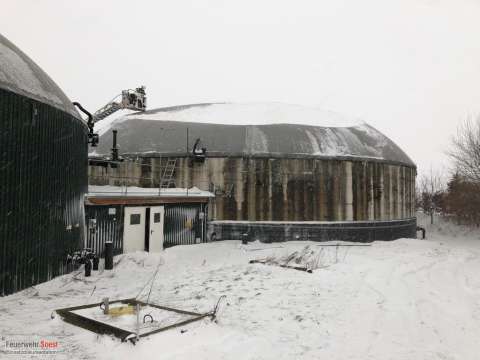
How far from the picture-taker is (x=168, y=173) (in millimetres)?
23812

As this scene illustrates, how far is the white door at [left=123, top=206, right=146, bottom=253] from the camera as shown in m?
17.4

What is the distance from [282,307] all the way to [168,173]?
49.8 feet

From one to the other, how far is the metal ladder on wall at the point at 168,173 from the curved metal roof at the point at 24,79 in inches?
347

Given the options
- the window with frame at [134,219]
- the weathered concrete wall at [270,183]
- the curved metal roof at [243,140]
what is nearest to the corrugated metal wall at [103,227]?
the window with frame at [134,219]

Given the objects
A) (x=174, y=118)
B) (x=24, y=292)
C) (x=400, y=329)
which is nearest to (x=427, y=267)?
(x=400, y=329)

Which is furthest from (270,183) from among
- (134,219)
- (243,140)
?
(134,219)

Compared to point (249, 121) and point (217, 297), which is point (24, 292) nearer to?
point (217, 297)

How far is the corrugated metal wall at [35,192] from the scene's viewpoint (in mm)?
10953

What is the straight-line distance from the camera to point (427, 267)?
15867 millimetres

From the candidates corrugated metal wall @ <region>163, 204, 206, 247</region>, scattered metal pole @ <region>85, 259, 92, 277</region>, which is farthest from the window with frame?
scattered metal pole @ <region>85, 259, 92, 277</region>

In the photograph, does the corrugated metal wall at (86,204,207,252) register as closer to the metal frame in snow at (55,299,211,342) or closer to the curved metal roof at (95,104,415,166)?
the curved metal roof at (95,104,415,166)

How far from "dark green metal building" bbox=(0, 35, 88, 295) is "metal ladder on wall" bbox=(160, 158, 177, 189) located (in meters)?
8.31

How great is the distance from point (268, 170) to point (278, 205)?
2081 millimetres

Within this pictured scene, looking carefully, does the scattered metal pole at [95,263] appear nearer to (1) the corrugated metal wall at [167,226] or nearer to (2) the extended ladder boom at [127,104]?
(1) the corrugated metal wall at [167,226]
